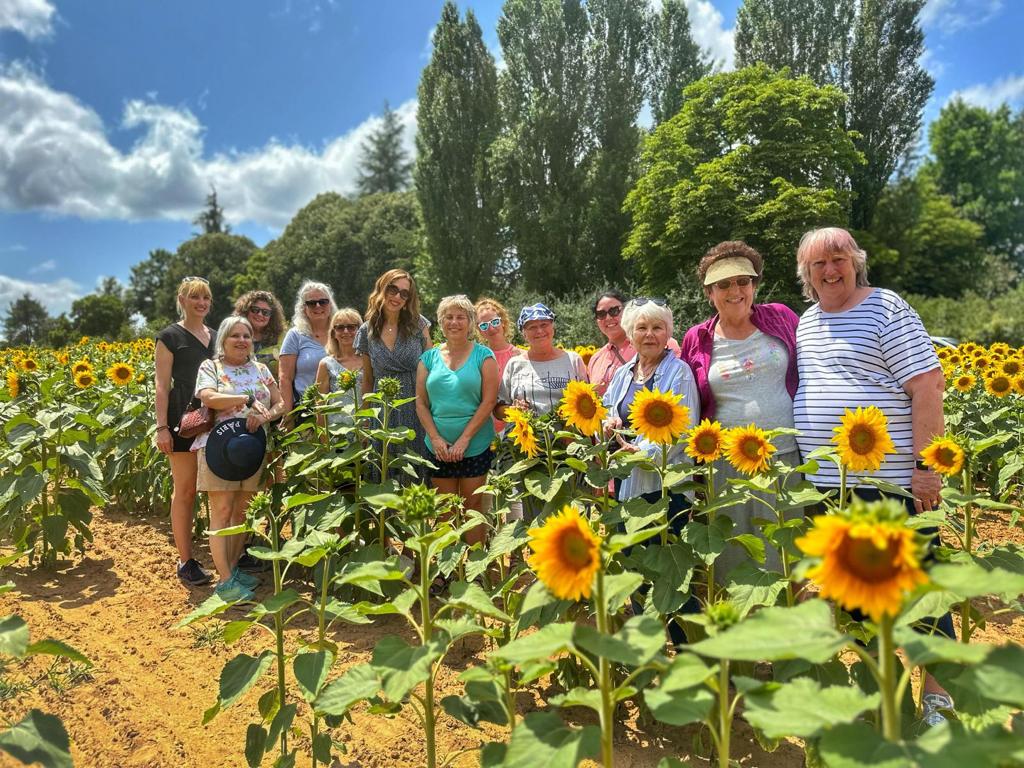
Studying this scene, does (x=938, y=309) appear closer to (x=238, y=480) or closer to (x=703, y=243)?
(x=703, y=243)

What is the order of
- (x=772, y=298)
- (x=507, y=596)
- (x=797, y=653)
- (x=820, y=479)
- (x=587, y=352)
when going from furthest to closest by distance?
(x=772, y=298)
(x=587, y=352)
(x=820, y=479)
(x=507, y=596)
(x=797, y=653)

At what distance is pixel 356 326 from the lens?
14.3 feet

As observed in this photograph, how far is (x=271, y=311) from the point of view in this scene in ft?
15.9

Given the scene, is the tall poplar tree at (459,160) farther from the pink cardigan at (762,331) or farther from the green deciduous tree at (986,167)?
the green deciduous tree at (986,167)

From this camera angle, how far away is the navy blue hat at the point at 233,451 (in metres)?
3.49

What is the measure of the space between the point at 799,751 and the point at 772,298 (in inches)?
804

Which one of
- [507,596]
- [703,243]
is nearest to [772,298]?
[703,243]

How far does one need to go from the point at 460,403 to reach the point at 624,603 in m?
2.27

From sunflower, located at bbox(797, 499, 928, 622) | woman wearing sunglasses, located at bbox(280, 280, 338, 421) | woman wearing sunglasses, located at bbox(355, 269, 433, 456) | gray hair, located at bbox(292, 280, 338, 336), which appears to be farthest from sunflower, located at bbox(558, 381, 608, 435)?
gray hair, located at bbox(292, 280, 338, 336)

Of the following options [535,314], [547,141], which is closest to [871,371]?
[535,314]

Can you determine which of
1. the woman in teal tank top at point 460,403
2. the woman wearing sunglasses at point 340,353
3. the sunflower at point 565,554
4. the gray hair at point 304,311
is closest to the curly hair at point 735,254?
the woman in teal tank top at point 460,403

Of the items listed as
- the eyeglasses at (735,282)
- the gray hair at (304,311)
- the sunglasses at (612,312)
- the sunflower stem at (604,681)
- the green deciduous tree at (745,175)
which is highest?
the green deciduous tree at (745,175)

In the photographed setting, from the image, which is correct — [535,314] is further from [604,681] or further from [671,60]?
[671,60]

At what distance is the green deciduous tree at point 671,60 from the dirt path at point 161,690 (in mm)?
26600
